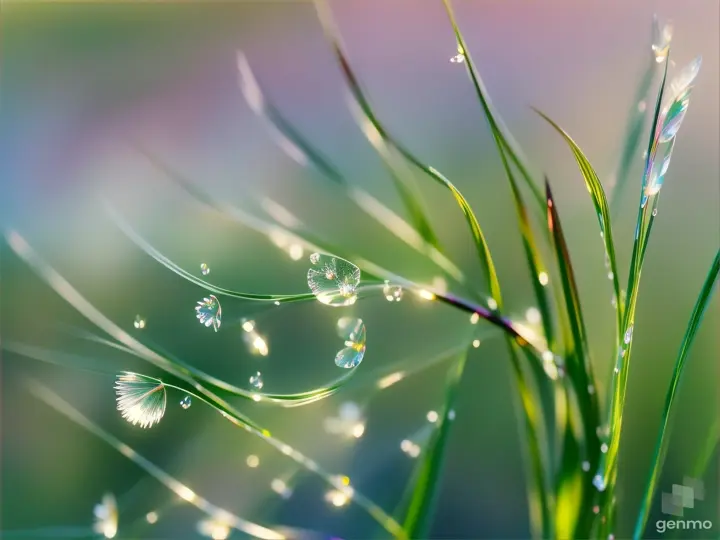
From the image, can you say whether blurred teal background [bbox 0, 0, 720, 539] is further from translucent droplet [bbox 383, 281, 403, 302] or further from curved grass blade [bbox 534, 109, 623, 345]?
curved grass blade [bbox 534, 109, 623, 345]

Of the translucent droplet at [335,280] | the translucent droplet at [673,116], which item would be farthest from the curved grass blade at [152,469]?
the translucent droplet at [673,116]

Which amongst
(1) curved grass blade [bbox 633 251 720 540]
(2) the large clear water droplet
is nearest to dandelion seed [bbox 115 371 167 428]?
(2) the large clear water droplet

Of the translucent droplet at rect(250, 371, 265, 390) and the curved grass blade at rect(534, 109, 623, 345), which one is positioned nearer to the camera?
the curved grass blade at rect(534, 109, 623, 345)

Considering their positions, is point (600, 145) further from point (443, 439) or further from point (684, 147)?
point (443, 439)

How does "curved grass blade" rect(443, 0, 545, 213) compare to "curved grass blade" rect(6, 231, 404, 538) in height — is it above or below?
above

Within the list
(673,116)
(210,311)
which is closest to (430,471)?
(210,311)

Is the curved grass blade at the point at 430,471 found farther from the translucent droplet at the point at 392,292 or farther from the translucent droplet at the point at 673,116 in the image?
the translucent droplet at the point at 673,116

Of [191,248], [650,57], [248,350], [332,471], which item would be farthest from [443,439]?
[650,57]
